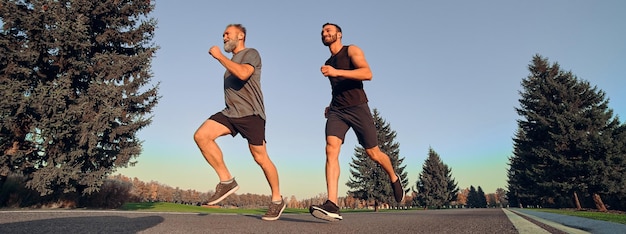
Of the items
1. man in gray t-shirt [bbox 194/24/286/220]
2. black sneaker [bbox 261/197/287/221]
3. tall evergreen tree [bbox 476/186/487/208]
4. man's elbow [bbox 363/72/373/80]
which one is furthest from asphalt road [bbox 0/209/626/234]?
tall evergreen tree [bbox 476/186/487/208]

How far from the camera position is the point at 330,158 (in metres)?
4.06

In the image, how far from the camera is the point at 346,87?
13.6 feet

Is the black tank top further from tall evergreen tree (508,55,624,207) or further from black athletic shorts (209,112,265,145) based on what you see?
tall evergreen tree (508,55,624,207)

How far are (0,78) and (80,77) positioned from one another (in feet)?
7.95

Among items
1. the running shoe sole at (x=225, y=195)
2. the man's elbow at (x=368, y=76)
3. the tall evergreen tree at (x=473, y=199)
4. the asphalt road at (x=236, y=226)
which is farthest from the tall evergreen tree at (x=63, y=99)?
the tall evergreen tree at (x=473, y=199)

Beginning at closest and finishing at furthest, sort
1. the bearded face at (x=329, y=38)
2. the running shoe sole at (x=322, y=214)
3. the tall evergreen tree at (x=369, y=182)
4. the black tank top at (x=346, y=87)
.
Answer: the running shoe sole at (x=322, y=214), the black tank top at (x=346, y=87), the bearded face at (x=329, y=38), the tall evergreen tree at (x=369, y=182)

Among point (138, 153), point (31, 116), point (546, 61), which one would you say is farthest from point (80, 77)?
point (546, 61)

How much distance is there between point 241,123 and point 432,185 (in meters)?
48.2

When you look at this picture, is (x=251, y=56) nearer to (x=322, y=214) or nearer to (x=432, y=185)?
(x=322, y=214)

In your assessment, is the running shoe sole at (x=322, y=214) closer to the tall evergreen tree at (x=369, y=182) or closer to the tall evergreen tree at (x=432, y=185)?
the tall evergreen tree at (x=369, y=182)

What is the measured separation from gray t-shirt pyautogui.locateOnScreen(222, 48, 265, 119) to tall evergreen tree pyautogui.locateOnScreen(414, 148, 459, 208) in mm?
47361

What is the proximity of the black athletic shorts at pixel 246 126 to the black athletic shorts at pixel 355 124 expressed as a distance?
2.87 feet

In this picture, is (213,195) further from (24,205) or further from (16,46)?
(16,46)

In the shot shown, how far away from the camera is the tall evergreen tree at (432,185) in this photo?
47.1 m
